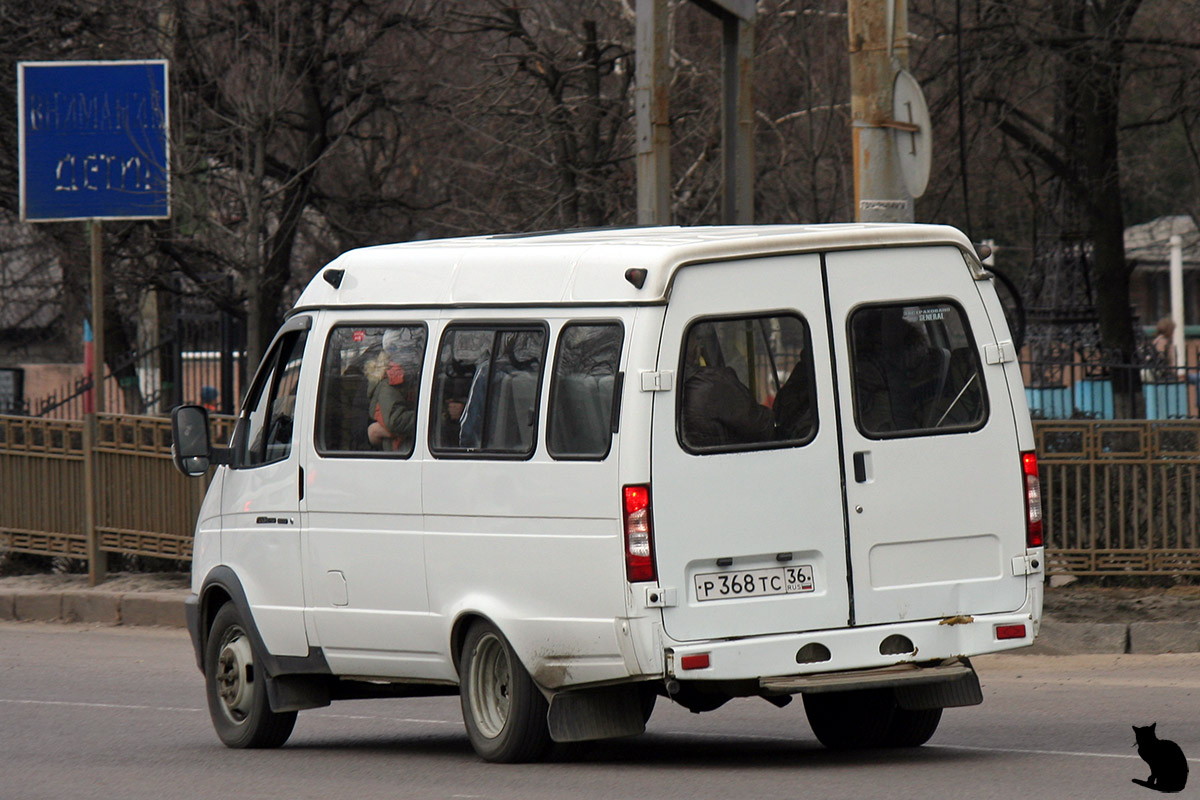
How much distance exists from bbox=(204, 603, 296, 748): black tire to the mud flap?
1992 mm

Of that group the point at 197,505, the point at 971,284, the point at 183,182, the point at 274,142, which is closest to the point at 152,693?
the point at 197,505

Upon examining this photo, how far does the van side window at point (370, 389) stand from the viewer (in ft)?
25.6

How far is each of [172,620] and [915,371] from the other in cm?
849

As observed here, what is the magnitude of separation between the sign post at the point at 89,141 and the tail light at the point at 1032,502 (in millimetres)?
9561

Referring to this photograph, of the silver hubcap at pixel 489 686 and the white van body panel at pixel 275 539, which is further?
the white van body panel at pixel 275 539

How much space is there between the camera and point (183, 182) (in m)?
17.4

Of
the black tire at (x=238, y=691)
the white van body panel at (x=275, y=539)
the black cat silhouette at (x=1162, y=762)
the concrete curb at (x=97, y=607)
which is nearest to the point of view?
the black cat silhouette at (x=1162, y=762)

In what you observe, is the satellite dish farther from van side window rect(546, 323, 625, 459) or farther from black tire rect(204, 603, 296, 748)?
black tire rect(204, 603, 296, 748)

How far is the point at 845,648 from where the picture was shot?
6.93 m

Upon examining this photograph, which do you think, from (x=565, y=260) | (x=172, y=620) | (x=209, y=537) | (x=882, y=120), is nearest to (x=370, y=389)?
(x=565, y=260)

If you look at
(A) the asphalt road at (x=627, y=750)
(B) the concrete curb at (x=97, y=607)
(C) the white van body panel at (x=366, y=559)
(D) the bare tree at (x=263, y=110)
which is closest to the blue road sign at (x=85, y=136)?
(D) the bare tree at (x=263, y=110)

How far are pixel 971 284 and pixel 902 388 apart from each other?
1.70 feet

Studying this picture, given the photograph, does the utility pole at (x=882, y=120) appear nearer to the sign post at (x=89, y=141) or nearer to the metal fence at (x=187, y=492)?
the metal fence at (x=187, y=492)

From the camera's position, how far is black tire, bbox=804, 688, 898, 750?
7879 millimetres
